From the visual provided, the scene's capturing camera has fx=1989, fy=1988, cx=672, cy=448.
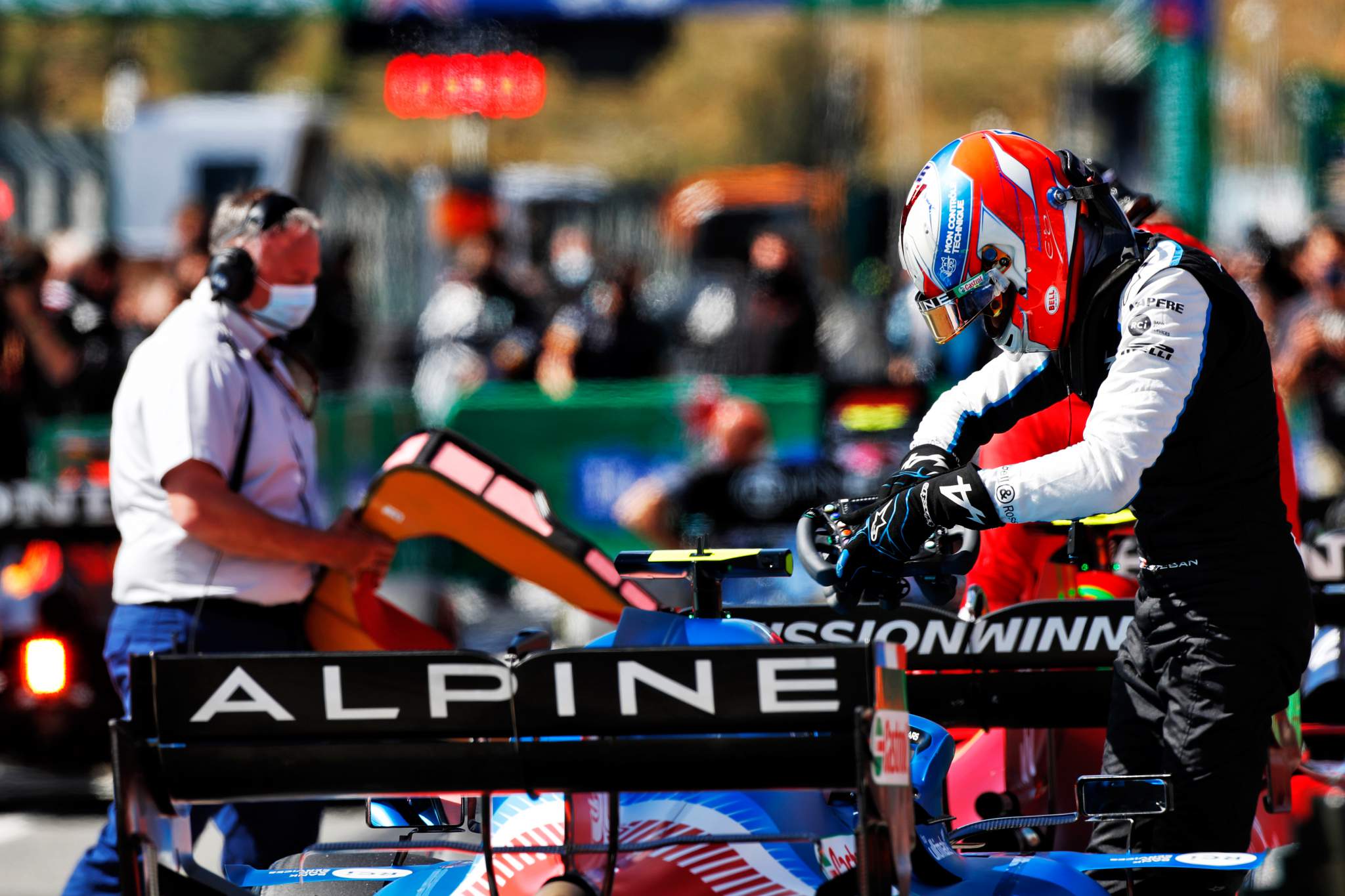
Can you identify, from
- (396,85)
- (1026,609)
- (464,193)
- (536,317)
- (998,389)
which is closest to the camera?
(998,389)

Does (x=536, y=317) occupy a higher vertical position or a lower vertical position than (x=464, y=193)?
lower

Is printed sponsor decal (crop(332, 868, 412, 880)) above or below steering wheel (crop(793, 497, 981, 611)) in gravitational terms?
below

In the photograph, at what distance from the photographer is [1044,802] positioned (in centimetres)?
493

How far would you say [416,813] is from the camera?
4.32 m

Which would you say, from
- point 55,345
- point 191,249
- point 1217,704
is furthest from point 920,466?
point 191,249

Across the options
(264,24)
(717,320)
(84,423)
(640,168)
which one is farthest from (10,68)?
(84,423)

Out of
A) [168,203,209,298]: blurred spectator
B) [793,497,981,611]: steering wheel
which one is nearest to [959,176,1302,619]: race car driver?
[793,497,981,611]: steering wheel

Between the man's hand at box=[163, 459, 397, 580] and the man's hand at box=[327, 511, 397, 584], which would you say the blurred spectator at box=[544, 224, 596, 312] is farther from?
the man's hand at box=[163, 459, 397, 580]

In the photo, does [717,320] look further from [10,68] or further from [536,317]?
[10,68]

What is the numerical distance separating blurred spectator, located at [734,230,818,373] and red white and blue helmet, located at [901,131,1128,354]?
10495 mm

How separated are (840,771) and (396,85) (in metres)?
24.3

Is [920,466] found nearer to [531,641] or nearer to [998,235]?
[998,235]

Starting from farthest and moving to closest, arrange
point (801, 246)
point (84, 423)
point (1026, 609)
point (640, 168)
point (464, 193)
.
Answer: point (640, 168), point (801, 246), point (464, 193), point (84, 423), point (1026, 609)

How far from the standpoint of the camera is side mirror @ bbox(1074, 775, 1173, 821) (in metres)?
3.74
